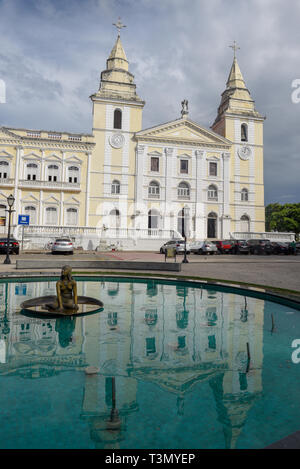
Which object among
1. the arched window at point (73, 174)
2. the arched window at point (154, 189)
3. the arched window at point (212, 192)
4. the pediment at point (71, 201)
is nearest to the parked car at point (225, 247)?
the arched window at point (212, 192)

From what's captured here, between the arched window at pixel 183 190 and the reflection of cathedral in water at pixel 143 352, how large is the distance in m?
32.3

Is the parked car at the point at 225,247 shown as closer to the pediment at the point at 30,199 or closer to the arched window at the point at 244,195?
the arched window at the point at 244,195

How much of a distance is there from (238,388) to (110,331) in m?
3.22

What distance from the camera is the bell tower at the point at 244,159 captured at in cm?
4241

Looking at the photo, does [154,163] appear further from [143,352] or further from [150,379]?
[150,379]

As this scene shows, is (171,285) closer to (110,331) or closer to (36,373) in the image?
(110,331)

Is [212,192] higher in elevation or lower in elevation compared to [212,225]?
higher

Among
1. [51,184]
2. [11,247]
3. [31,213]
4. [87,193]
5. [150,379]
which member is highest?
[51,184]

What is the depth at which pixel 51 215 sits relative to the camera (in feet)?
123

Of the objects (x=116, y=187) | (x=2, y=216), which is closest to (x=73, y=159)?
(x=116, y=187)

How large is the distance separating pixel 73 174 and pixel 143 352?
116 ft

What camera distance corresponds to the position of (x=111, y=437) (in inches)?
122
